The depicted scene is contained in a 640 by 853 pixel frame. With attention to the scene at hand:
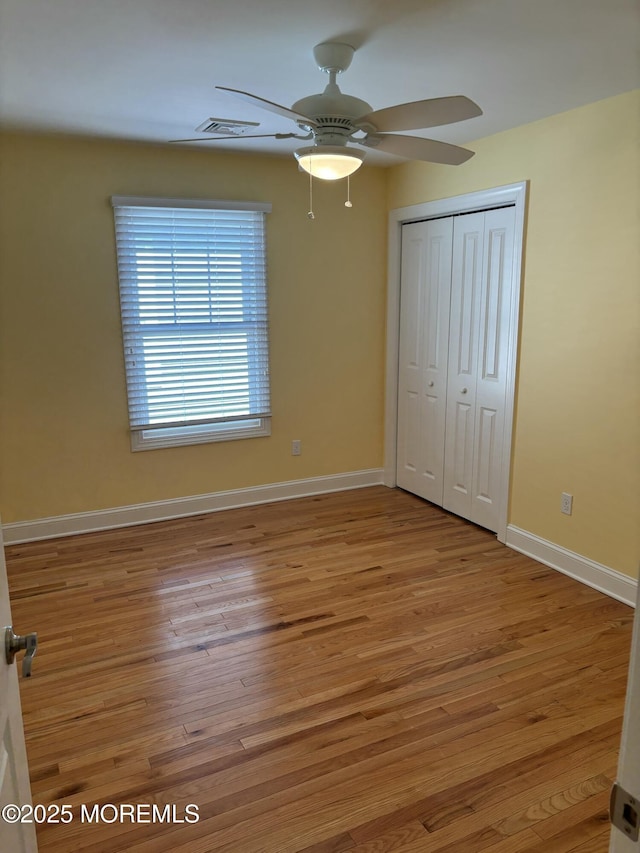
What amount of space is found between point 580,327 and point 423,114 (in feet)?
5.32

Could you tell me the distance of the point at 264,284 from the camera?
433 centimetres

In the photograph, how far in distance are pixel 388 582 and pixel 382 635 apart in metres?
0.55

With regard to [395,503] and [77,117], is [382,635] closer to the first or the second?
[395,503]

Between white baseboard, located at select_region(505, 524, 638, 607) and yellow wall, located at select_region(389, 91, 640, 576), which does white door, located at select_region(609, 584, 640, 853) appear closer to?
white baseboard, located at select_region(505, 524, 638, 607)

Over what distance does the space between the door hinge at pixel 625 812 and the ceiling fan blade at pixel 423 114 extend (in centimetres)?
190

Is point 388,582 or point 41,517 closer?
point 388,582

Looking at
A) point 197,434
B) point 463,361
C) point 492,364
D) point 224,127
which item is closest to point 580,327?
point 492,364

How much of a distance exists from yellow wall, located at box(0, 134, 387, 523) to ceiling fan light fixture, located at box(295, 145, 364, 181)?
1952mm

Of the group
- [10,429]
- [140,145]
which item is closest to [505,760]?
[10,429]

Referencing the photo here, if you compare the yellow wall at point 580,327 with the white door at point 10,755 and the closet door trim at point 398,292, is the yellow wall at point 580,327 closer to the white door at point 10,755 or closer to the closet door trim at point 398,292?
the closet door trim at point 398,292

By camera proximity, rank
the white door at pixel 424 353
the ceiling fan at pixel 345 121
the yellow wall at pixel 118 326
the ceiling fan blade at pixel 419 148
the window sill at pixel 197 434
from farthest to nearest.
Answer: the white door at pixel 424 353
the window sill at pixel 197 434
the yellow wall at pixel 118 326
the ceiling fan blade at pixel 419 148
the ceiling fan at pixel 345 121

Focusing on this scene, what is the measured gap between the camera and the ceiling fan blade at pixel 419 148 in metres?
2.33

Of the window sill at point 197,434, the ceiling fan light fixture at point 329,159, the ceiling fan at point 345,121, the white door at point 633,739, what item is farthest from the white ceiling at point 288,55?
the white door at point 633,739

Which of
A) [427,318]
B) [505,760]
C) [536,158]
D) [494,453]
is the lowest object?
[505,760]
